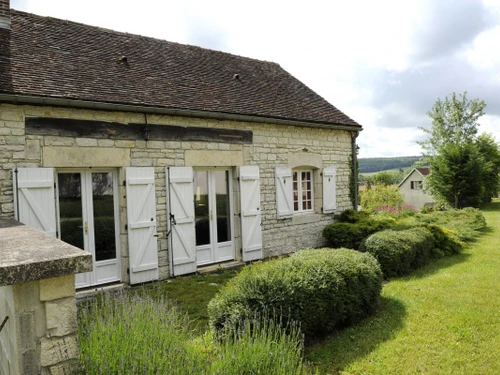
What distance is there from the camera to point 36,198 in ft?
20.5

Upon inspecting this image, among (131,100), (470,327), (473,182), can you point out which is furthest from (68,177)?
(473,182)

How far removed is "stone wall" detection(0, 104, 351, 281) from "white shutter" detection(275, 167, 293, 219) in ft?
0.46

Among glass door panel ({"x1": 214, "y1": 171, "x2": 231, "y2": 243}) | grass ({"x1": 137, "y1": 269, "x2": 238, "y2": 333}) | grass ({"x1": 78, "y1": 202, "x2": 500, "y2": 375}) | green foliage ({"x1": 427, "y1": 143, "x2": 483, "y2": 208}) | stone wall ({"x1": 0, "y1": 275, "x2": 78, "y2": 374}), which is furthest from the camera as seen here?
green foliage ({"x1": 427, "y1": 143, "x2": 483, "y2": 208})

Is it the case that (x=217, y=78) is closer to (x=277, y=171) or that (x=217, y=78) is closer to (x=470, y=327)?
(x=277, y=171)

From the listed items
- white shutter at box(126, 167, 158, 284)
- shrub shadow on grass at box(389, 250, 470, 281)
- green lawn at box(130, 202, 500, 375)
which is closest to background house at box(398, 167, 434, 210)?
shrub shadow on grass at box(389, 250, 470, 281)

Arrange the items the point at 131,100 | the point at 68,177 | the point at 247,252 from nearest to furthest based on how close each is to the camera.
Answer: the point at 68,177 < the point at 131,100 < the point at 247,252

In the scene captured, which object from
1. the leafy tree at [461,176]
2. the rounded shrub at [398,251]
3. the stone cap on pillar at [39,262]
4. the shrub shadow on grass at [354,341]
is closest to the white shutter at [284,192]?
the rounded shrub at [398,251]

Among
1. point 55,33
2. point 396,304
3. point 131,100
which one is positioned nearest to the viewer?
point 396,304

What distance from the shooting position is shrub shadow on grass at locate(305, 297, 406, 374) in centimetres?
421

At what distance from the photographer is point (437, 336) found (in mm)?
4703

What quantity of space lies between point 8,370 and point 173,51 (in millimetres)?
8981

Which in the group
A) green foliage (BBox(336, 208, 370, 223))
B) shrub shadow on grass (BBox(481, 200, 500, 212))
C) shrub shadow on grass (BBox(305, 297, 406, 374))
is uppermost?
green foliage (BBox(336, 208, 370, 223))

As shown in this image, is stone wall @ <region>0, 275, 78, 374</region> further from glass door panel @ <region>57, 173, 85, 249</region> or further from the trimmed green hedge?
the trimmed green hedge

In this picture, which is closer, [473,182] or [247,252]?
[247,252]
